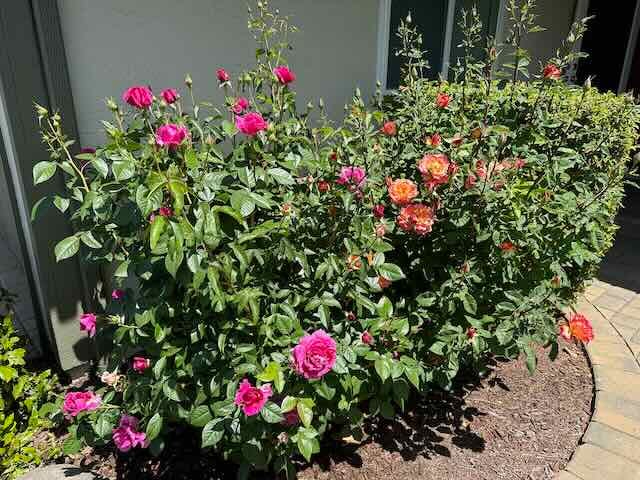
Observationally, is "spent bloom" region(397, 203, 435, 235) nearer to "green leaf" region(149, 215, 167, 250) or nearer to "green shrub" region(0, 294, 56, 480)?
"green leaf" region(149, 215, 167, 250)

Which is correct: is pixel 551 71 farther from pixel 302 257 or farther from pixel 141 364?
pixel 141 364

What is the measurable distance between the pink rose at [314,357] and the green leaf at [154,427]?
2.12 feet

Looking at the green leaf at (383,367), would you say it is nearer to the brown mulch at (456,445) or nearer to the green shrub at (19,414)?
the brown mulch at (456,445)

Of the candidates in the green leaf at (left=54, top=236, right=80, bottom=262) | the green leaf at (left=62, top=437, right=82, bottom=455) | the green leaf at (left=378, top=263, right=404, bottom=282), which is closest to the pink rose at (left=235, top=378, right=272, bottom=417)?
the green leaf at (left=378, top=263, right=404, bottom=282)

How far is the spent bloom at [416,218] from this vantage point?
69.5 inches

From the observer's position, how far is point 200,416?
1.69 m

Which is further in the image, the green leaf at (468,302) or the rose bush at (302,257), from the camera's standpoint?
the green leaf at (468,302)

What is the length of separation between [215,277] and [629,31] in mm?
7979

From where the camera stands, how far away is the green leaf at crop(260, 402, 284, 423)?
4.92ft

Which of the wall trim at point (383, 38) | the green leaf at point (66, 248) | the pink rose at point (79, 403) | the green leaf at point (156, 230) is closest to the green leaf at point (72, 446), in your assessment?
the pink rose at point (79, 403)

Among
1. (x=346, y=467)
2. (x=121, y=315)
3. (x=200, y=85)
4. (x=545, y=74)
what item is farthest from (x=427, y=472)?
(x=200, y=85)

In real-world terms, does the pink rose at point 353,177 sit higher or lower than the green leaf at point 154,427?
higher

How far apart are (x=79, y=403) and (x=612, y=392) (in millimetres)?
2679

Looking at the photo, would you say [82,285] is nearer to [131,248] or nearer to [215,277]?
[131,248]
